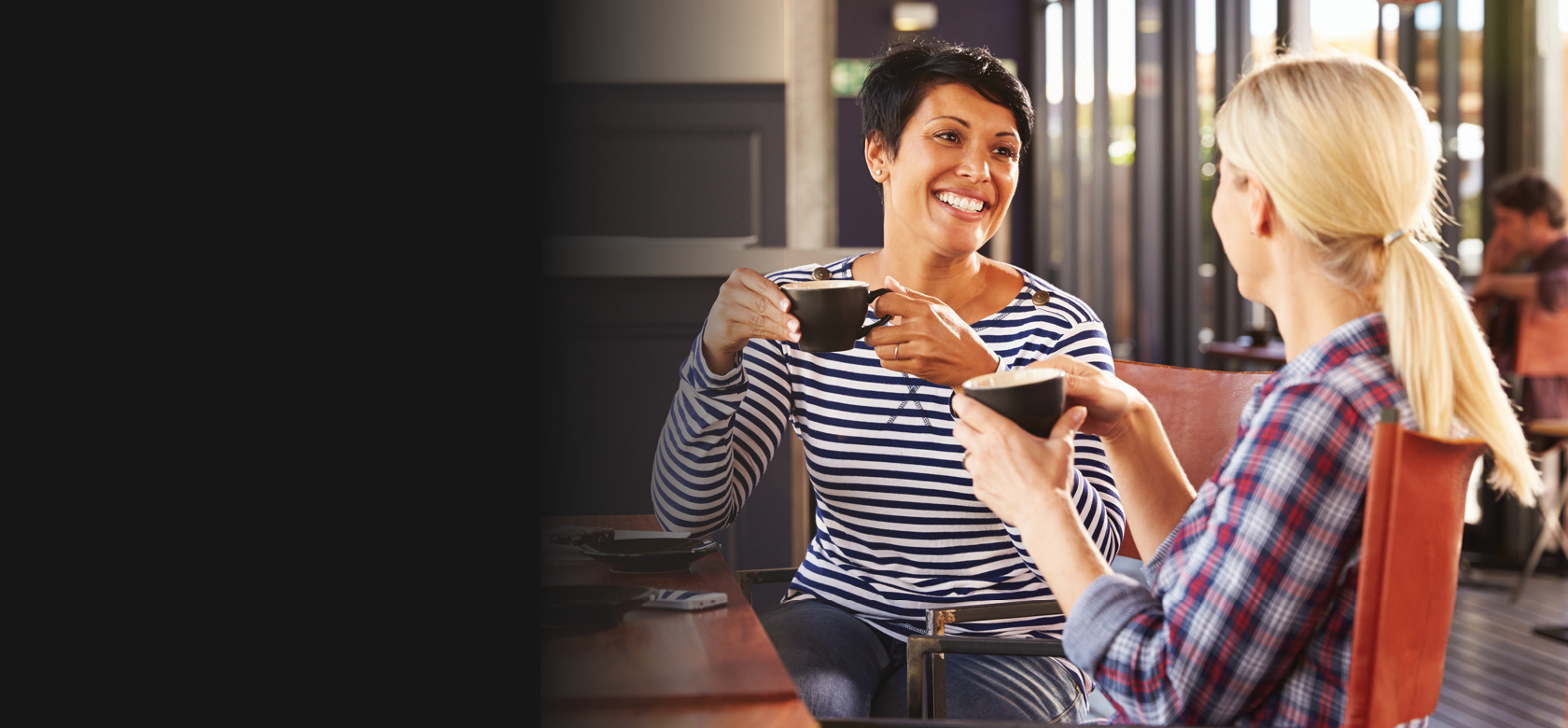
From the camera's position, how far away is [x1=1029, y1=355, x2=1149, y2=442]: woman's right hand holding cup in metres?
1.01

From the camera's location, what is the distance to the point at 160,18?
34 centimetres

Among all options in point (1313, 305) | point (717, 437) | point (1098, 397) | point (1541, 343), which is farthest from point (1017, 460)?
point (1541, 343)

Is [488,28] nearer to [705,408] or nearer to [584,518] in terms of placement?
[584,518]

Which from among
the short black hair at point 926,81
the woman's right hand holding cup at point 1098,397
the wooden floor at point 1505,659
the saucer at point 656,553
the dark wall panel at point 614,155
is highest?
the short black hair at point 926,81

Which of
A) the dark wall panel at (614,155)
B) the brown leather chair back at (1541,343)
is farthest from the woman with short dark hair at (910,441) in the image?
the brown leather chair back at (1541,343)

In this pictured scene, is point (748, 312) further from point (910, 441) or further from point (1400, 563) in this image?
point (1400, 563)

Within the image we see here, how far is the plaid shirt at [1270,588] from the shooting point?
783mm

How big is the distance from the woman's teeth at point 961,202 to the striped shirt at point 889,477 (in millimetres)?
131

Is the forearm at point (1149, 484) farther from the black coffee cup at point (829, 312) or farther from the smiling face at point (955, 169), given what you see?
the smiling face at point (955, 169)

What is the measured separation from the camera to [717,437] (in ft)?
4.13

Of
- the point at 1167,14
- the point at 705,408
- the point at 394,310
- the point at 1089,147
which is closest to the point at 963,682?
the point at 705,408

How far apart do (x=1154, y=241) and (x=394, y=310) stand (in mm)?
5844

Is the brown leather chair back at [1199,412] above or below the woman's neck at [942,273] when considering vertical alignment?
below

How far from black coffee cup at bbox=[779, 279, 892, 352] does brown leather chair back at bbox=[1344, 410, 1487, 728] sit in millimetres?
452
